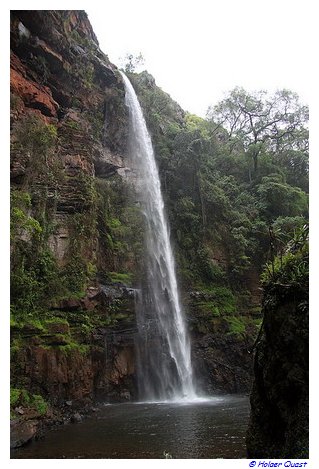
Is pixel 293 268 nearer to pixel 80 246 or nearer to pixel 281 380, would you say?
pixel 281 380

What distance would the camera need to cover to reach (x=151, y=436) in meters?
7.98

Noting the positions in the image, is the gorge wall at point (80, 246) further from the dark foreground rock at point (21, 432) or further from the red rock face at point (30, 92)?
the dark foreground rock at point (21, 432)

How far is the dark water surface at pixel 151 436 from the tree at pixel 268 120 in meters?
18.7

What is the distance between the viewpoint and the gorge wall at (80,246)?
12.5 metres

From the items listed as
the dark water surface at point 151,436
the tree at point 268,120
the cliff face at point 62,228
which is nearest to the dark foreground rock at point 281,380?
the dark water surface at point 151,436

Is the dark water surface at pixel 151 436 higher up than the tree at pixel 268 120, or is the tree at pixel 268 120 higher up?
the tree at pixel 268 120

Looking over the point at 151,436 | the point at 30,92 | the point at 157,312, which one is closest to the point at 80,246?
the point at 157,312

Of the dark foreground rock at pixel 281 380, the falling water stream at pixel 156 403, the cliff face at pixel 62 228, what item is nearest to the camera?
the dark foreground rock at pixel 281 380

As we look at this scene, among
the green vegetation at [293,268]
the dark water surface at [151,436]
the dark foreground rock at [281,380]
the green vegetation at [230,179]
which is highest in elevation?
the green vegetation at [230,179]

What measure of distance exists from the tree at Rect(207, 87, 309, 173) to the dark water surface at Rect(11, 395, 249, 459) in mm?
18671

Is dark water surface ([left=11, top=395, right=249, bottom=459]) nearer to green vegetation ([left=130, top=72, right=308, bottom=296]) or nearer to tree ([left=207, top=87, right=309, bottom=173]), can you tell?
green vegetation ([left=130, top=72, right=308, bottom=296])

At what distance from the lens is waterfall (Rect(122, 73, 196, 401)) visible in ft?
49.9

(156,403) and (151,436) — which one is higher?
(151,436)

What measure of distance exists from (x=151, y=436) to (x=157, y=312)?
28.6 ft
